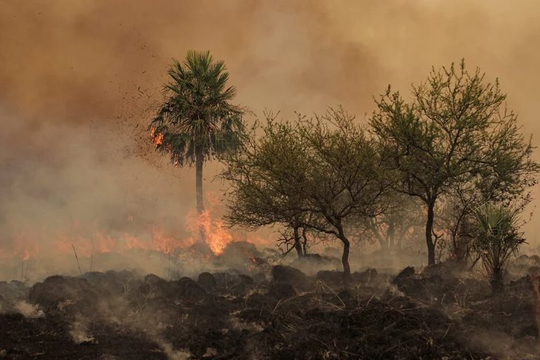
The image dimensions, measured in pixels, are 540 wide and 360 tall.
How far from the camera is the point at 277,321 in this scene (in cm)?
1484

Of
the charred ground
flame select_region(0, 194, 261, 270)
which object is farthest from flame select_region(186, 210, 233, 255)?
the charred ground

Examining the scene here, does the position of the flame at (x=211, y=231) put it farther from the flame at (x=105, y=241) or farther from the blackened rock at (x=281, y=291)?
the blackened rock at (x=281, y=291)

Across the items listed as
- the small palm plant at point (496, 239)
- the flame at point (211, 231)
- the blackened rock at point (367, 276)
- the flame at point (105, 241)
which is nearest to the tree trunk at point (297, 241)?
the blackened rock at point (367, 276)

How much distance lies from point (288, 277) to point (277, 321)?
5977mm

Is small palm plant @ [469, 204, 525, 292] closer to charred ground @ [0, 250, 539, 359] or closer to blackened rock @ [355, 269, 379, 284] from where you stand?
charred ground @ [0, 250, 539, 359]

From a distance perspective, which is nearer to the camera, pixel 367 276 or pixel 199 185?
pixel 367 276

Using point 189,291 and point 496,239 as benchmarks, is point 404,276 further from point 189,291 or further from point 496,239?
point 189,291

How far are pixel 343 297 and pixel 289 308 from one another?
1847 mm

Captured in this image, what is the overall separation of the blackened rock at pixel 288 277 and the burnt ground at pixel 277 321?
2.2 inches

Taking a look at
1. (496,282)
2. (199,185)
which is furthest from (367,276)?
(199,185)

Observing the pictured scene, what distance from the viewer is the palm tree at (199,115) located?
3894 cm

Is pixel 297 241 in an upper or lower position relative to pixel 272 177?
lower

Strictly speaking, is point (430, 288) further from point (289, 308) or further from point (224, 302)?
point (224, 302)

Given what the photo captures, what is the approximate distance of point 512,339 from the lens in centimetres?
1270
